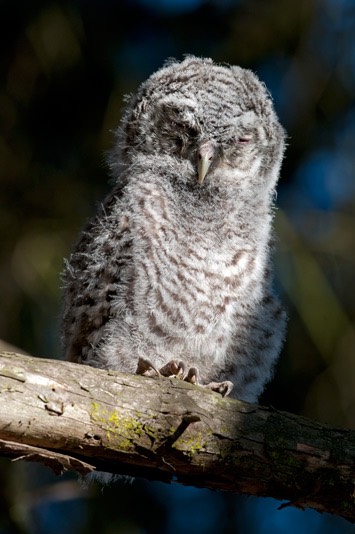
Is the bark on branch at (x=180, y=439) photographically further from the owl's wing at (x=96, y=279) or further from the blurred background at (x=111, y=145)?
the blurred background at (x=111, y=145)

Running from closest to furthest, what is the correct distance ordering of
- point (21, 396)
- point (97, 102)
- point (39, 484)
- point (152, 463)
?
point (21, 396), point (152, 463), point (39, 484), point (97, 102)

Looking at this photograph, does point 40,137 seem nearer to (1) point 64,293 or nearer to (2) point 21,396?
(1) point 64,293

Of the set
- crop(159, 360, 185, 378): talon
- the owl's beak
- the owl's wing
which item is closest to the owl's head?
the owl's beak

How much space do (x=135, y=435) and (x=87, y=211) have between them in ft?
11.1

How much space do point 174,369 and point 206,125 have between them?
3.11 feet

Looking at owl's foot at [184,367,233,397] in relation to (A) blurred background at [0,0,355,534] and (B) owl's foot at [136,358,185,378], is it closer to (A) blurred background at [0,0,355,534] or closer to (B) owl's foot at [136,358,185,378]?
(B) owl's foot at [136,358,185,378]

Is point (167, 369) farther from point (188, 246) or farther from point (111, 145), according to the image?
point (111, 145)

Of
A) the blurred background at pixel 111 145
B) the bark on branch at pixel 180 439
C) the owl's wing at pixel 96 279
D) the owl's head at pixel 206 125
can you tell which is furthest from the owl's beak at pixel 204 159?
the blurred background at pixel 111 145

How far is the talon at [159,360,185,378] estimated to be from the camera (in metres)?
3.25

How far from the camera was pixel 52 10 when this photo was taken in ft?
21.1

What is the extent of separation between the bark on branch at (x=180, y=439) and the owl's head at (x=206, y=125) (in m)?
1.01

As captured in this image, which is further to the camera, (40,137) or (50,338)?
(40,137)

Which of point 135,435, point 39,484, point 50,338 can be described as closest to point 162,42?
point 50,338

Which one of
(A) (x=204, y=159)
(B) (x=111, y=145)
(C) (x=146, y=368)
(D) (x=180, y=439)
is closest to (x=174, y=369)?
(C) (x=146, y=368)
